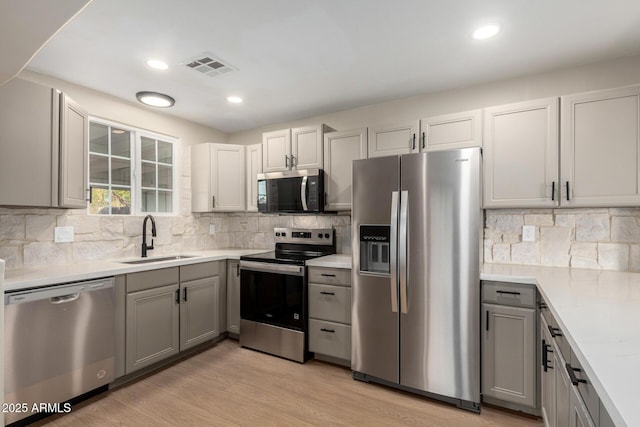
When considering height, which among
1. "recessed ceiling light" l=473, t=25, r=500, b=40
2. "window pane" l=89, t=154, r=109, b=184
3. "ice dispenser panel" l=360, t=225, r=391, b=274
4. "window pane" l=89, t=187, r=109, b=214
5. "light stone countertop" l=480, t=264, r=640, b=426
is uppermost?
"recessed ceiling light" l=473, t=25, r=500, b=40

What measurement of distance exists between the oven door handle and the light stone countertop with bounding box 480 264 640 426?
1.52m

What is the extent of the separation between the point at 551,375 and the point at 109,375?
2.88 meters

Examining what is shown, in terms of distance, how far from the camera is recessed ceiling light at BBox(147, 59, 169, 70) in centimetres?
233

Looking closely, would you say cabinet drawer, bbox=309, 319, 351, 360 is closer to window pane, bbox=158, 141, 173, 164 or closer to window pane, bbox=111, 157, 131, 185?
window pane, bbox=111, 157, 131, 185

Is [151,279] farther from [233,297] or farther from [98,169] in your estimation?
[98,169]

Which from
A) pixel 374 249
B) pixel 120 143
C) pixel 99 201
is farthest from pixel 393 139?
pixel 99 201

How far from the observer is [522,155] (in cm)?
232

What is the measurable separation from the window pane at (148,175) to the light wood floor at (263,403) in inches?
75.1

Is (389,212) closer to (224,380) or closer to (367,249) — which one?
(367,249)

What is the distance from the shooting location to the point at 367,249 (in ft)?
8.23

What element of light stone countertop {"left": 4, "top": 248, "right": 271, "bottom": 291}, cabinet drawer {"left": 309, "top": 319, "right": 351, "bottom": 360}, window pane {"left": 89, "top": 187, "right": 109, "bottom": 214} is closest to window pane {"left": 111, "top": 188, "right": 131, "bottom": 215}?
window pane {"left": 89, "top": 187, "right": 109, "bottom": 214}

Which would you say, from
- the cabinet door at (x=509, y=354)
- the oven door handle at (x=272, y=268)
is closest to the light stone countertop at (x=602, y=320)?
the cabinet door at (x=509, y=354)

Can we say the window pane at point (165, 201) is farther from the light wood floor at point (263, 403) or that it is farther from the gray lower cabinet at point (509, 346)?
the gray lower cabinet at point (509, 346)

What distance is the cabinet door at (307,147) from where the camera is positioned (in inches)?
126
